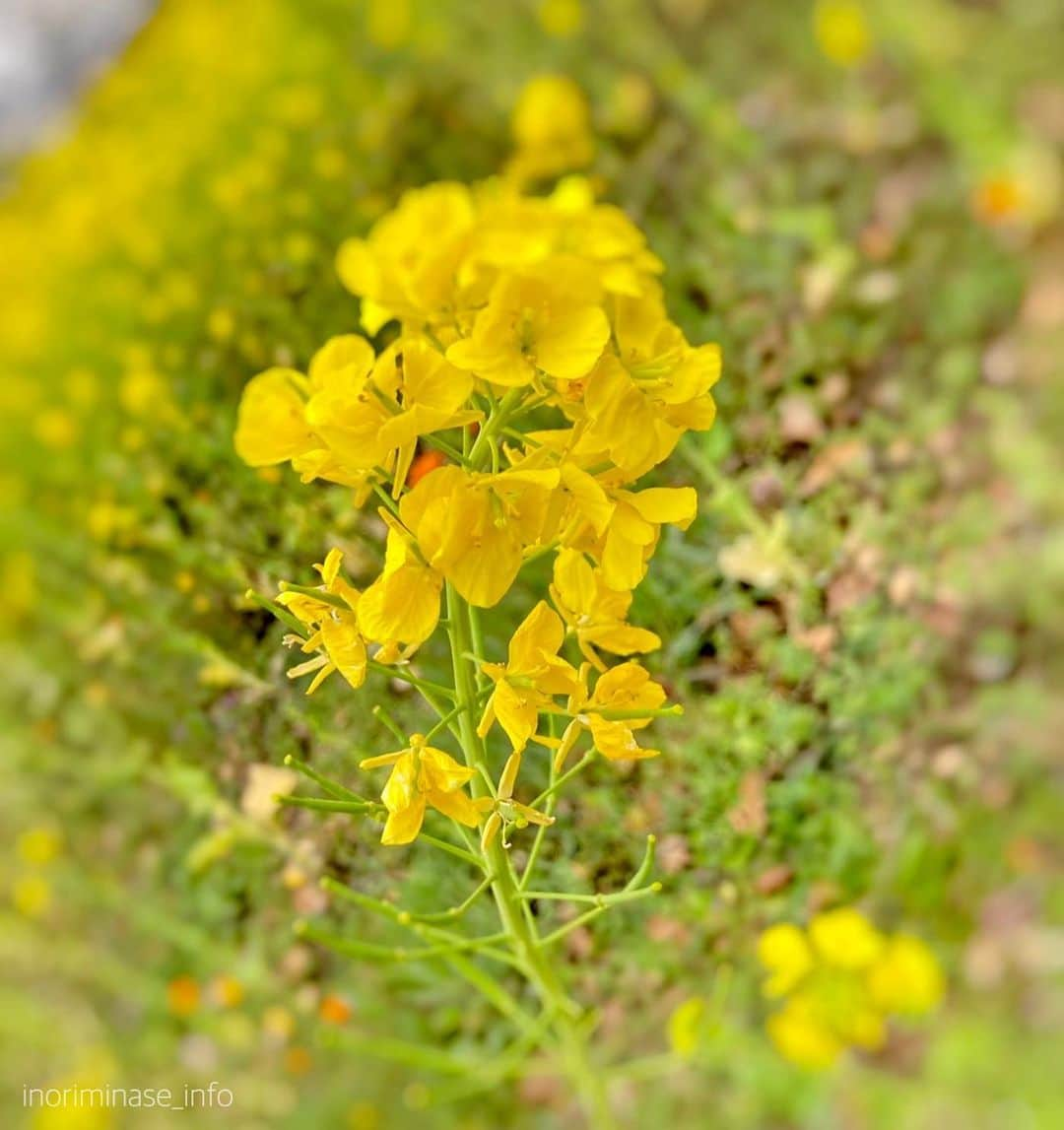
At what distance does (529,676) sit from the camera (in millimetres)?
554

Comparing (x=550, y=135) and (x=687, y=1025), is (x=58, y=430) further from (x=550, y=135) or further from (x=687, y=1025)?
(x=687, y=1025)

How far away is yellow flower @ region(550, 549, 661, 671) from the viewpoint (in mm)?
539

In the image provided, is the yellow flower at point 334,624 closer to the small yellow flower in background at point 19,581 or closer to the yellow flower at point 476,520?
the yellow flower at point 476,520

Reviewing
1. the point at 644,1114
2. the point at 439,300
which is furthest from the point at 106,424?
the point at 644,1114

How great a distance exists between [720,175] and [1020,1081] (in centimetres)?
108

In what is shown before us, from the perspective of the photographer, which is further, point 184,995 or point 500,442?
point 184,995

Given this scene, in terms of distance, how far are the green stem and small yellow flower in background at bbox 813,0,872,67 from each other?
1329mm

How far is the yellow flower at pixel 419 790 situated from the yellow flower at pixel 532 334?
0.20 m

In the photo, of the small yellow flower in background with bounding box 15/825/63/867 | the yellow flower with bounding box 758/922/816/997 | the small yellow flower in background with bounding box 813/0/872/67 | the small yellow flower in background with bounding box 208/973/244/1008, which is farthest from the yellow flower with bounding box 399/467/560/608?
the small yellow flower in background with bounding box 813/0/872/67

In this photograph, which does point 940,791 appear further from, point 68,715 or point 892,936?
point 68,715

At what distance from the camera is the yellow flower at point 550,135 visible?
51.0 inches

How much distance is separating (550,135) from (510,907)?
1.00 meters

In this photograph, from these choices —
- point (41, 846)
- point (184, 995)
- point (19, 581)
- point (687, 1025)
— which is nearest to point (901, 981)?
point (687, 1025)

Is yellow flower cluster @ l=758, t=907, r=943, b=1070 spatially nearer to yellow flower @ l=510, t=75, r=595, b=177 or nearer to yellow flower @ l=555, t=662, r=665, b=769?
yellow flower @ l=555, t=662, r=665, b=769
